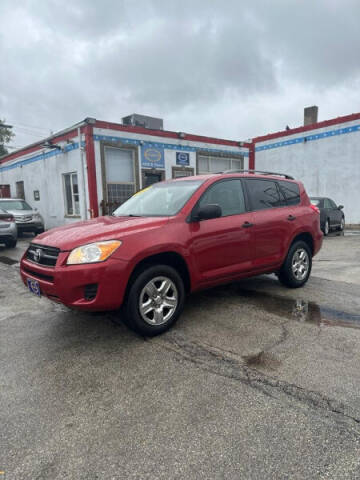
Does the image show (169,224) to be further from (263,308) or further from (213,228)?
(263,308)

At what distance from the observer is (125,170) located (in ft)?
47.5

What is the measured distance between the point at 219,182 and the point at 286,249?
1518 millimetres

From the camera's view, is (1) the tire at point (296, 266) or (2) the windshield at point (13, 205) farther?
(2) the windshield at point (13, 205)

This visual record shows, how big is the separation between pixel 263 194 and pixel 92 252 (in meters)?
2.69

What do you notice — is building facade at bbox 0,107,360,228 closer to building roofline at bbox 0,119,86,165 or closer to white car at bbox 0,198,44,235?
building roofline at bbox 0,119,86,165

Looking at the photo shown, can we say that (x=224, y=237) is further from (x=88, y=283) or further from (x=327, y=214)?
(x=327, y=214)

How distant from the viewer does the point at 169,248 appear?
137 inches

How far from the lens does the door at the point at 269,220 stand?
4.47 meters

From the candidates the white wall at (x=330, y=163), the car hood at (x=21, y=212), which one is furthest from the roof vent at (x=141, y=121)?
the white wall at (x=330, y=163)

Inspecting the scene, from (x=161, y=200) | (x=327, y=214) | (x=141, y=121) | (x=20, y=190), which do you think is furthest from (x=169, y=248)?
(x=20, y=190)

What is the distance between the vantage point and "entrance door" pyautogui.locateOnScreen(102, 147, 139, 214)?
13.8 m

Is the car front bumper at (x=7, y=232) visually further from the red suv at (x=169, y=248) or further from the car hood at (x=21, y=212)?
the red suv at (x=169, y=248)

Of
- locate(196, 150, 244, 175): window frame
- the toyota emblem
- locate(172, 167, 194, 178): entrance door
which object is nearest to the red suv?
the toyota emblem

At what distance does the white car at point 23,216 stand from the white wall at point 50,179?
1754 millimetres
